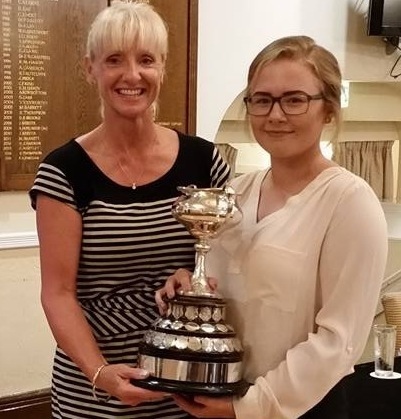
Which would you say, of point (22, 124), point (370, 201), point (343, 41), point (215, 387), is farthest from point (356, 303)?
point (343, 41)

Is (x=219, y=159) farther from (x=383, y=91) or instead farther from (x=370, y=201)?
(x=383, y=91)

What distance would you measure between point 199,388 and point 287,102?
531 mm

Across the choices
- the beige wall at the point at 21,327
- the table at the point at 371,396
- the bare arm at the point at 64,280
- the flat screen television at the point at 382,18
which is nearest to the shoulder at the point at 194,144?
the bare arm at the point at 64,280

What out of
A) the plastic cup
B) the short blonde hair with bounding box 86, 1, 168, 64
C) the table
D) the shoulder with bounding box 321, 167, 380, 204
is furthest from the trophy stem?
the plastic cup

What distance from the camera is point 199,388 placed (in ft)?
4.83

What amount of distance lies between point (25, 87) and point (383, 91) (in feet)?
11.1

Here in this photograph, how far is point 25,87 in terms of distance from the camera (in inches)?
135

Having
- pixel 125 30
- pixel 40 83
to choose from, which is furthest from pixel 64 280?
pixel 40 83

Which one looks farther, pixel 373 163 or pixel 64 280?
pixel 373 163

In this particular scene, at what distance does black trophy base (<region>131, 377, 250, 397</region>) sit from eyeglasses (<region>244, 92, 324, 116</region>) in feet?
1.61

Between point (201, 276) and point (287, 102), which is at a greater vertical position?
point (287, 102)

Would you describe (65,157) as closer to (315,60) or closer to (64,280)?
(64,280)

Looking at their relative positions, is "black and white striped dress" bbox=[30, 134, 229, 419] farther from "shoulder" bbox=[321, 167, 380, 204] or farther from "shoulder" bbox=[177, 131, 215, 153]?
"shoulder" bbox=[321, 167, 380, 204]

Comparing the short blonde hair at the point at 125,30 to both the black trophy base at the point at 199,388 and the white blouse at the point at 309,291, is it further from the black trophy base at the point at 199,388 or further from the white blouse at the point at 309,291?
the black trophy base at the point at 199,388
